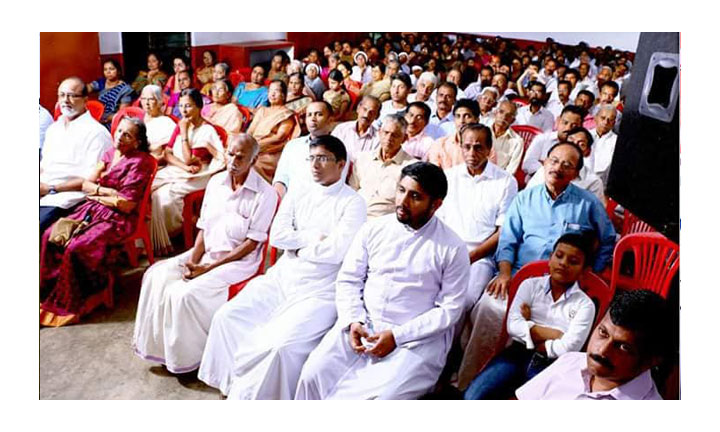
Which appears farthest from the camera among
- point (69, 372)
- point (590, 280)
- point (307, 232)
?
point (307, 232)

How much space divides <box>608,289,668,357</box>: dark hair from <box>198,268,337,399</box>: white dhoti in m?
0.85

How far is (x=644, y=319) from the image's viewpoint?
4.45ft

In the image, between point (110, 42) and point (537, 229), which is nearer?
point (537, 229)

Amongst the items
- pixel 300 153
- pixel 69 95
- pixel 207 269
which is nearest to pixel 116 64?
pixel 69 95

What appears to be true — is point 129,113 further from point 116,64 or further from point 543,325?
point 543,325

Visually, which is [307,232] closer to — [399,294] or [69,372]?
[399,294]

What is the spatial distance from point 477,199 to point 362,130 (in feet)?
2.77

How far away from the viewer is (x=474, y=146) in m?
2.16

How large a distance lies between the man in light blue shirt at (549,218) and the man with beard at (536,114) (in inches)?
51.2

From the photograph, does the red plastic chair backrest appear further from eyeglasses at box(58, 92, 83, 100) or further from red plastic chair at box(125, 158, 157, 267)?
red plastic chair at box(125, 158, 157, 267)

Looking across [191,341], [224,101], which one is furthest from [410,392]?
[224,101]

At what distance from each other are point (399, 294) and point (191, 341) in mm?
713

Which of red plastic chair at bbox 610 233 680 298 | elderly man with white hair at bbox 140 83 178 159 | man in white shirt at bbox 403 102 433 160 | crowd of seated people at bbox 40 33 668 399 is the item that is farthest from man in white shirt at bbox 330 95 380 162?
red plastic chair at bbox 610 233 680 298

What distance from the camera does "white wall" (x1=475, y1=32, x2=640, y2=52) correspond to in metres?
1.79
